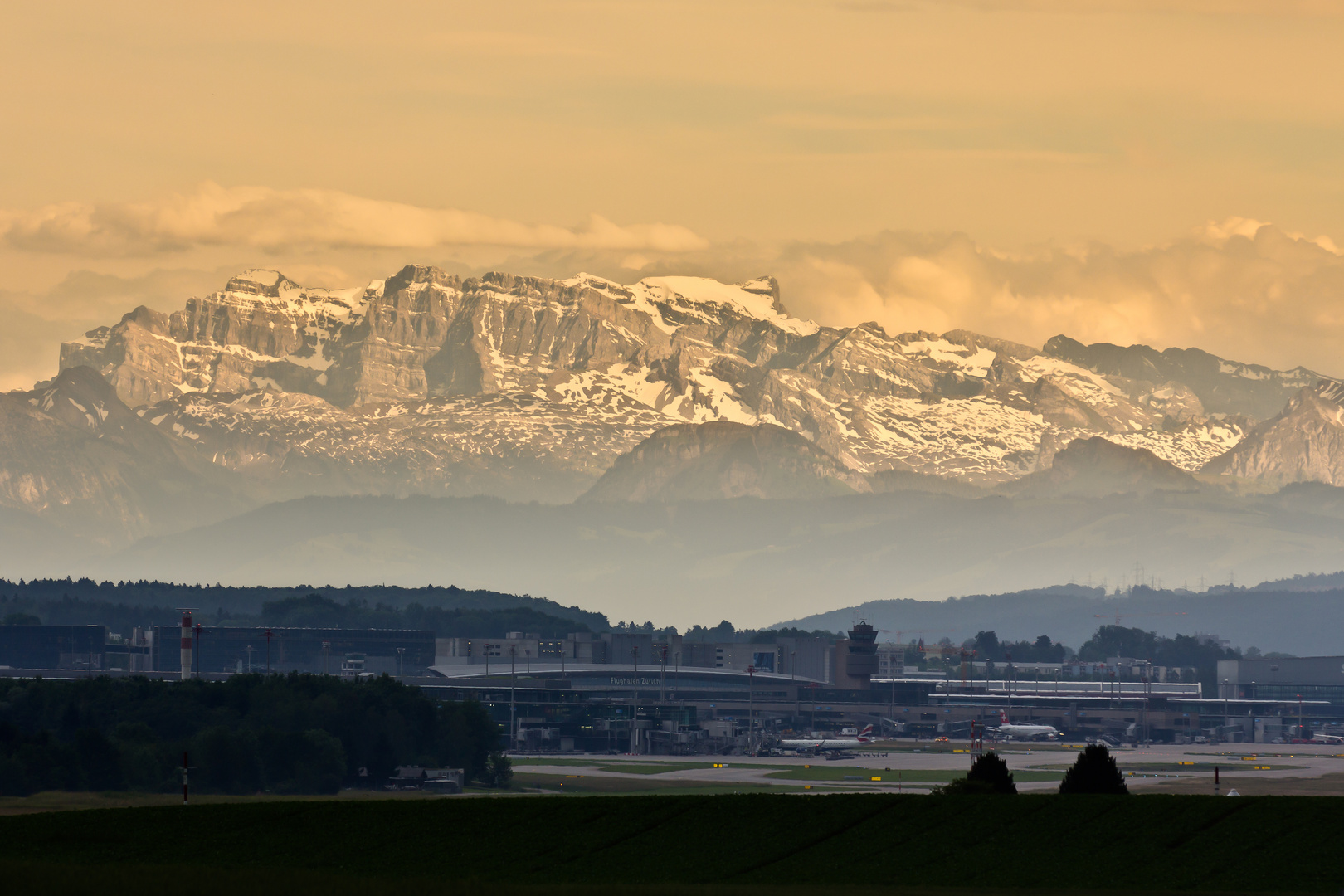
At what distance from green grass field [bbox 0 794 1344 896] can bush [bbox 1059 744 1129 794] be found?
9409mm

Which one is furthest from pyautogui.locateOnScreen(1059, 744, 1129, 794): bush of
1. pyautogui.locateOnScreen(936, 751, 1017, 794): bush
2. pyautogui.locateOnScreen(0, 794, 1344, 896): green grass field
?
pyautogui.locateOnScreen(0, 794, 1344, 896): green grass field

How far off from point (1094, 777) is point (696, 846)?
30.9 m

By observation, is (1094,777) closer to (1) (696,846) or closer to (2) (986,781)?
(2) (986,781)

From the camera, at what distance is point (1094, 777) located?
132750 millimetres

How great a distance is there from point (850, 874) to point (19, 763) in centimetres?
10670

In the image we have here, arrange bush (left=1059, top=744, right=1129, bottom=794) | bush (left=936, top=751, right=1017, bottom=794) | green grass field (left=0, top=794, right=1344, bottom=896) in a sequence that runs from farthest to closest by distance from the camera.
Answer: bush (left=1059, top=744, right=1129, bottom=794) → bush (left=936, top=751, right=1017, bottom=794) → green grass field (left=0, top=794, right=1344, bottom=896)

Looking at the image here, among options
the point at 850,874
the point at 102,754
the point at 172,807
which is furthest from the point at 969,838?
the point at 102,754

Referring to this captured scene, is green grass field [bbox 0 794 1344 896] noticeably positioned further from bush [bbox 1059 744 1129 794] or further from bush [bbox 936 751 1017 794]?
bush [bbox 1059 744 1129 794]

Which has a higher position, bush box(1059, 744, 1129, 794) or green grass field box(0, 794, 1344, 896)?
bush box(1059, 744, 1129, 794)

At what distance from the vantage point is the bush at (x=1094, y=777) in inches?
5212

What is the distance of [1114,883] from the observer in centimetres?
10200

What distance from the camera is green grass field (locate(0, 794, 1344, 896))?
332ft

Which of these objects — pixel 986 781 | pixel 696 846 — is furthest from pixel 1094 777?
pixel 696 846

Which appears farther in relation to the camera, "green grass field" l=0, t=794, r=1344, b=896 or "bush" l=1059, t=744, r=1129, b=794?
"bush" l=1059, t=744, r=1129, b=794
